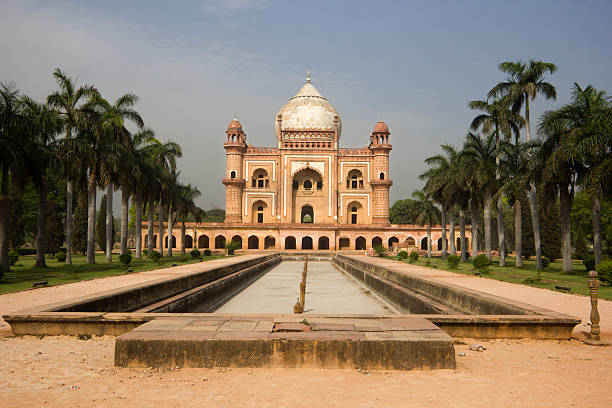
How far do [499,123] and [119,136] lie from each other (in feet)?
63.4

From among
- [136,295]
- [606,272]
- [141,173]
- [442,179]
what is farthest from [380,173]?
[136,295]

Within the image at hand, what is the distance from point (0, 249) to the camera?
1530 cm

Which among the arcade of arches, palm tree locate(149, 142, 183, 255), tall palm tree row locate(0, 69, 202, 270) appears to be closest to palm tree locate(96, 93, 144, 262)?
tall palm tree row locate(0, 69, 202, 270)

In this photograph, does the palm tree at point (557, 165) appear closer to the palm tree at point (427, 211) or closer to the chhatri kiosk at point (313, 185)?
the palm tree at point (427, 211)

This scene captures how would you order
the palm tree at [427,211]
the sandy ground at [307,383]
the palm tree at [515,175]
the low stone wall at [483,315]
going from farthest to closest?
the palm tree at [427,211] → the palm tree at [515,175] → the low stone wall at [483,315] → the sandy ground at [307,383]

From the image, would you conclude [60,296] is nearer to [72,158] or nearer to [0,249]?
[0,249]

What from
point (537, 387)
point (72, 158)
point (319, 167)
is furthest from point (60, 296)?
point (319, 167)

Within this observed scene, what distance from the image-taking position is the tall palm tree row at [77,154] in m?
15.4

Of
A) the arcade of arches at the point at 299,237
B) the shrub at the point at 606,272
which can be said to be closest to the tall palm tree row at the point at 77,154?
the arcade of arches at the point at 299,237

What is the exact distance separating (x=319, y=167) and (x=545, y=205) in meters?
28.9

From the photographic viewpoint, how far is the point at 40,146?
17094 millimetres

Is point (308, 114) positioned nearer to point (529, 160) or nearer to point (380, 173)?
point (380, 173)

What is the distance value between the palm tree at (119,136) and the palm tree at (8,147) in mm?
4362

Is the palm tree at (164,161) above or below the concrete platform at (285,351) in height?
above
